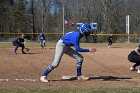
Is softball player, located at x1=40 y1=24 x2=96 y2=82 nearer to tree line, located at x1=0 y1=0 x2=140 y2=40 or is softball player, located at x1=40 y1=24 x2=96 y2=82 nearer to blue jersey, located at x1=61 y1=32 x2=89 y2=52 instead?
blue jersey, located at x1=61 y1=32 x2=89 y2=52

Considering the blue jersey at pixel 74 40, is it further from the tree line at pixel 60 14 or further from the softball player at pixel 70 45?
the tree line at pixel 60 14

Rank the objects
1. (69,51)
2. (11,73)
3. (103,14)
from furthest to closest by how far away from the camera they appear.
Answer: (103,14) → (11,73) → (69,51)

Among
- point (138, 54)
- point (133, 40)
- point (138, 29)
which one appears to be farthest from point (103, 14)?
point (138, 54)

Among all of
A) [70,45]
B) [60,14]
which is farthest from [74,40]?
[60,14]

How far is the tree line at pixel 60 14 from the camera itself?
79.2 metres

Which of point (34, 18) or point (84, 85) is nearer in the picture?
point (84, 85)

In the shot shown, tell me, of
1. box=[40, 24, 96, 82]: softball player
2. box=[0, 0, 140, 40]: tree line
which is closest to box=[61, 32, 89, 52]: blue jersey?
box=[40, 24, 96, 82]: softball player

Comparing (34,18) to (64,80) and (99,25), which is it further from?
(64,80)

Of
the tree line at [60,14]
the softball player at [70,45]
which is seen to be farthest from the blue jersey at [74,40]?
the tree line at [60,14]

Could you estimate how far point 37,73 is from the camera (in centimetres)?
1406

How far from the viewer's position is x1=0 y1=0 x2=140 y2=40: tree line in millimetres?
79238

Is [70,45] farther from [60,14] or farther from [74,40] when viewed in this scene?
[60,14]

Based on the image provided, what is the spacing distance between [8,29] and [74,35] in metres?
71.2

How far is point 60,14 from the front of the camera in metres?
86.4
